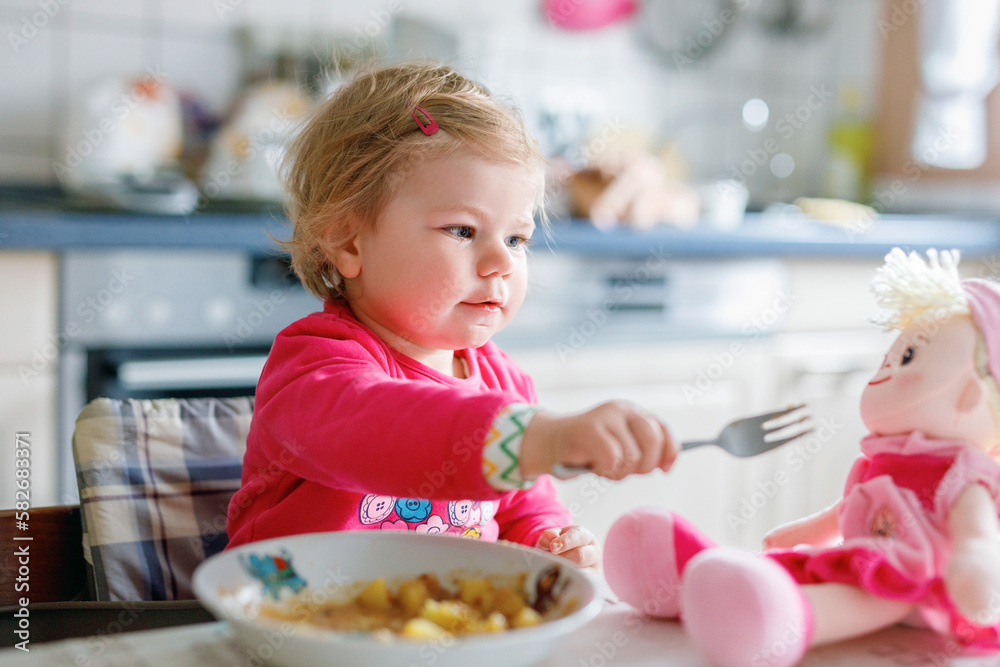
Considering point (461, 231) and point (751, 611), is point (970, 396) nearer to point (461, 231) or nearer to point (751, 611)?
point (751, 611)

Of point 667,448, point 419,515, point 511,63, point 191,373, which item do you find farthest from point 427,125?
point 511,63

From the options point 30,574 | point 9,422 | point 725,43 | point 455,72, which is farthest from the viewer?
point 725,43

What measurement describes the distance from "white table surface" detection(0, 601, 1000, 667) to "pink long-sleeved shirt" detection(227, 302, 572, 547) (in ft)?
0.38

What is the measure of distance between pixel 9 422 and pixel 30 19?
42.4 inches

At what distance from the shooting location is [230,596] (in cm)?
57

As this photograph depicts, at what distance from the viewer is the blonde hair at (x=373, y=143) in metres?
0.93

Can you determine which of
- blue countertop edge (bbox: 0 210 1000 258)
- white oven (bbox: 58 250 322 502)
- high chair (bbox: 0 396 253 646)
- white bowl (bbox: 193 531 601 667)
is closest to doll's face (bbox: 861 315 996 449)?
white bowl (bbox: 193 531 601 667)

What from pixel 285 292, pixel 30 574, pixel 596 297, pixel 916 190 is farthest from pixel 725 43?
pixel 30 574

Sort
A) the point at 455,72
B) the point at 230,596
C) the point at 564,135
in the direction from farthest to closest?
the point at 564,135
the point at 455,72
the point at 230,596

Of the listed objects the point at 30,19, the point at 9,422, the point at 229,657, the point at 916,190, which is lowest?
the point at 9,422

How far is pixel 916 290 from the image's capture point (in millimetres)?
674

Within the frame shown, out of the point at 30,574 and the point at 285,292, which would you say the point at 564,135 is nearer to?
the point at 285,292

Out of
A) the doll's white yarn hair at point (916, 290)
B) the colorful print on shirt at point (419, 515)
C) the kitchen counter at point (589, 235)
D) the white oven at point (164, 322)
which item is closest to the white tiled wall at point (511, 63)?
the kitchen counter at point (589, 235)

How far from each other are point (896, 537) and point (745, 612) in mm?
136
